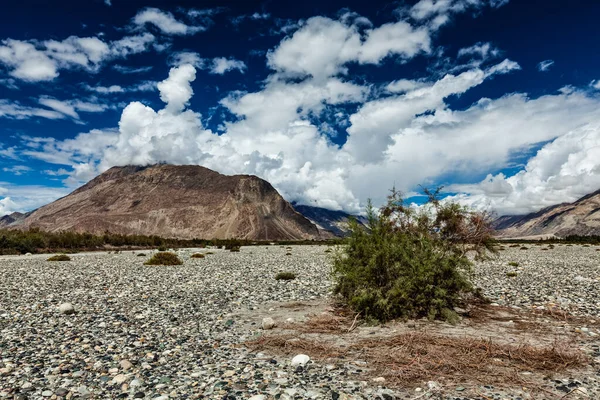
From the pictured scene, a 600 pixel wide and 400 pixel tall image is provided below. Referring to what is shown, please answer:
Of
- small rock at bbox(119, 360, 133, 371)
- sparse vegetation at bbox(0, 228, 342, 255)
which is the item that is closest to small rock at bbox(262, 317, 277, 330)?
small rock at bbox(119, 360, 133, 371)

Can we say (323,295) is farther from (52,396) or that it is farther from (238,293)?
(52,396)

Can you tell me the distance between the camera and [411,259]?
1094 cm

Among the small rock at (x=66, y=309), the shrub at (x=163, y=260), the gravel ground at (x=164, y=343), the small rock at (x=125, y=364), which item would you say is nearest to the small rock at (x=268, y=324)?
the gravel ground at (x=164, y=343)

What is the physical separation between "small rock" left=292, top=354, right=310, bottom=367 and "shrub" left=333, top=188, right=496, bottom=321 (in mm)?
3242

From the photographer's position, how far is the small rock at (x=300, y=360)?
25.3 ft

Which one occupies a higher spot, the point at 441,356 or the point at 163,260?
the point at 163,260

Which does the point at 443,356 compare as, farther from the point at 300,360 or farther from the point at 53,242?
the point at 53,242

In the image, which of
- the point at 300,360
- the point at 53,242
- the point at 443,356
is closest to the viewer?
the point at 443,356

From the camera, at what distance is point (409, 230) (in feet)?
41.6

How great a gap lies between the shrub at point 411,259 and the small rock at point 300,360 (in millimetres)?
3242

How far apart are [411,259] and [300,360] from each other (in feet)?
15.9

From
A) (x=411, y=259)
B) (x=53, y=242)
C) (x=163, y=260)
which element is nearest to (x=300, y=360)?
(x=411, y=259)

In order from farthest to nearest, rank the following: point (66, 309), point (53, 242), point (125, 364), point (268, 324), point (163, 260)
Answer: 1. point (53, 242)
2. point (163, 260)
3. point (66, 309)
4. point (268, 324)
5. point (125, 364)

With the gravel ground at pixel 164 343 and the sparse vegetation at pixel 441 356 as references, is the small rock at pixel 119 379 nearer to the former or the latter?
the gravel ground at pixel 164 343
